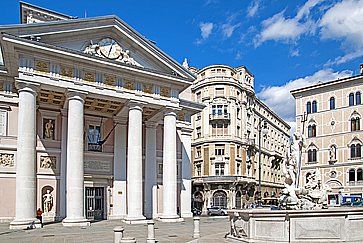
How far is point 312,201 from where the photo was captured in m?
18.0

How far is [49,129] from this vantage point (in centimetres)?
3181

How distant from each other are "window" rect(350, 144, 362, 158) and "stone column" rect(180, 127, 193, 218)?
26065 mm

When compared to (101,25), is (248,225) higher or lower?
lower

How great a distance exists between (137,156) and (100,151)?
5.27m

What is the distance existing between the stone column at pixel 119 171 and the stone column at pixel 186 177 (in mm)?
5567

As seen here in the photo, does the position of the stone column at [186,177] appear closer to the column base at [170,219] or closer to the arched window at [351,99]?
the column base at [170,219]

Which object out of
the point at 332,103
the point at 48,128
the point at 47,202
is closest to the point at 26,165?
the point at 47,202

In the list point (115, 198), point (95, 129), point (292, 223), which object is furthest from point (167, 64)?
point (292, 223)

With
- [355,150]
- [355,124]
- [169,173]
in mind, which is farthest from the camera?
[355,124]

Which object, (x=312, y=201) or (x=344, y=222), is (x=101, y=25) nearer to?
(x=312, y=201)

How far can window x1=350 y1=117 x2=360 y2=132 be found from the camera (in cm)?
5406

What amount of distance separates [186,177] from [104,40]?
14498 mm

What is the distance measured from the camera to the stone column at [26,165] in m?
24.8

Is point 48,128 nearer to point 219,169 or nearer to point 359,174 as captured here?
point 219,169
